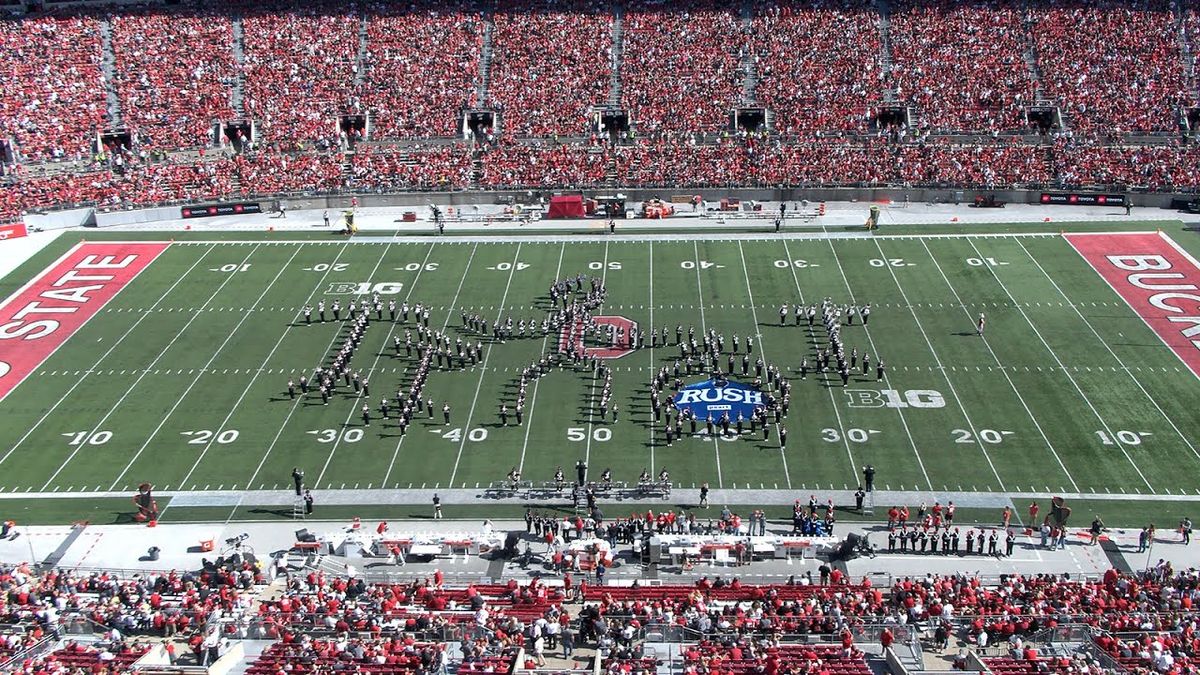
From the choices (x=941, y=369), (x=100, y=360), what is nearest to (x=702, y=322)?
(x=941, y=369)

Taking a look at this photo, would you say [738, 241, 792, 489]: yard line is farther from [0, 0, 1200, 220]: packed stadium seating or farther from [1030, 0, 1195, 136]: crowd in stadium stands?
[1030, 0, 1195, 136]: crowd in stadium stands

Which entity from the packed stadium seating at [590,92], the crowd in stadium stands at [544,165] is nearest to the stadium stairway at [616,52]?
the packed stadium seating at [590,92]

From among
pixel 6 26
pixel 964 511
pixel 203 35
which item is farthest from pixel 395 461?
pixel 6 26

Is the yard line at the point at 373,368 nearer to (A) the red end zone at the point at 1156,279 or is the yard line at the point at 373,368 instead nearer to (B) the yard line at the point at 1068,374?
(B) the yard line at the point at 1068,374

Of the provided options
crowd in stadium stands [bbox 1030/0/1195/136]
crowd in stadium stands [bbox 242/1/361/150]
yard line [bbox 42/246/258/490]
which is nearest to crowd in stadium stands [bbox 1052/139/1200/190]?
crowd in stadium stands [bbox 1030/0/1195/136]

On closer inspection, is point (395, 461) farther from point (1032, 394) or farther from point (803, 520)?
point (1032, 394)

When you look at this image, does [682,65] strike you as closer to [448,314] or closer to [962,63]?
[962,63]

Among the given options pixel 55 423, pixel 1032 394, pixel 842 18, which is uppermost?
pixel 842 18
